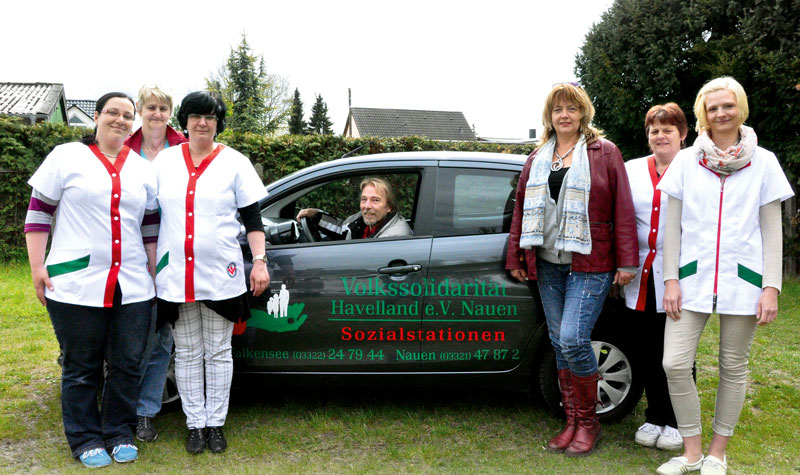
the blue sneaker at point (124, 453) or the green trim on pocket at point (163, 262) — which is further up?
the green trim on pocket at point (163, 262)

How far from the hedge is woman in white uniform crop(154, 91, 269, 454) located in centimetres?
644

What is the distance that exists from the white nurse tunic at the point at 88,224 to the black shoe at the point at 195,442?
2.66 ft

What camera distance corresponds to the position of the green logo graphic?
3449 mm

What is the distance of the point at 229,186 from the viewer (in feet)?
10.5

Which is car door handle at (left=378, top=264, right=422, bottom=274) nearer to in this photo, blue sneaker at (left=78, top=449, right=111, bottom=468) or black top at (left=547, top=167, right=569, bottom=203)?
black top at (left=547, top=167, right=569, bottom=203)

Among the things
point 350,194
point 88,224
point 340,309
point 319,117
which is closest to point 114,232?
point 88,224

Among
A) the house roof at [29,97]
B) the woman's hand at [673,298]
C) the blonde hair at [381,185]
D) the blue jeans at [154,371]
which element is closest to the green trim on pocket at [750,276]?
the woman's hand at [673,298]

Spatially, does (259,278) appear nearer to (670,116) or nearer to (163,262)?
(163,262)

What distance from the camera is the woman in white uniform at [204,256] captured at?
123 inches

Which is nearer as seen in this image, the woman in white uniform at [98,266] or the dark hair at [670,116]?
A: the woman in white uniform at [98,266]

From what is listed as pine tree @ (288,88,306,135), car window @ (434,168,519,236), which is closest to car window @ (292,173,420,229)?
car window @ (434,168,519,236)

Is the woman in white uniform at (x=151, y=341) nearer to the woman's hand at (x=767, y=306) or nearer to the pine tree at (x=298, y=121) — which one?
the woman's hand at (x=767, y=306)

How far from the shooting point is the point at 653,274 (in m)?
3.21

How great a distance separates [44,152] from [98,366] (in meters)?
7.23
